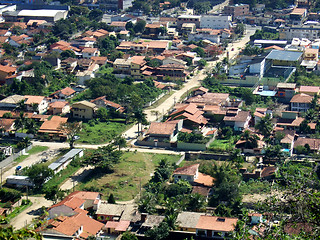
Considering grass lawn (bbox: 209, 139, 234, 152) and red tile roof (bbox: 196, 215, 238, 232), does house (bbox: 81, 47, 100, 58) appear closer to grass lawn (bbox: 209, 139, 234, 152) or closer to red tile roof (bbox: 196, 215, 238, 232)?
grass lawn (bbox: 209, 139, 234, 152)

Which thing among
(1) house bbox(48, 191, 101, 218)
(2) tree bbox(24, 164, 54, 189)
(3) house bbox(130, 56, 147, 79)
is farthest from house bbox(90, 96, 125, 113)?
(1) house bbox(48, 191, 101, 218)

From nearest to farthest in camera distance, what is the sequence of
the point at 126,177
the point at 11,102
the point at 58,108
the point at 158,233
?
the point at 158,233, the point at 126,177, the point at 58,108, the point at 11,102

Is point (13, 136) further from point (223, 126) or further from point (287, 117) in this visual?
point (287, 117)

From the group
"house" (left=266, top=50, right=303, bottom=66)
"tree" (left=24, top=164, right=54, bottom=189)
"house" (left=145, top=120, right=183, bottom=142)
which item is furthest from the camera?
"house" (left=266, top=50, right=303, bottom=66)

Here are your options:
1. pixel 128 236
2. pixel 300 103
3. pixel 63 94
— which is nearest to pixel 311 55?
pixel 300 103

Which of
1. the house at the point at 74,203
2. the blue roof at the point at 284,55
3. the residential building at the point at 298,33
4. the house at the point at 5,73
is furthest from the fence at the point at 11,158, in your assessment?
the residential building at the point at 298,33

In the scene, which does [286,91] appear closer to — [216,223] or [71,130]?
[71,130]

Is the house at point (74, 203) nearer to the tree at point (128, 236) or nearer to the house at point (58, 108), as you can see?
the tree at point (128, 236)
